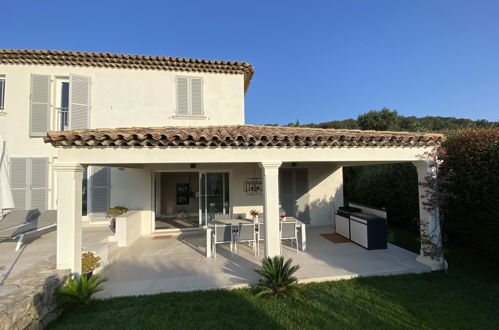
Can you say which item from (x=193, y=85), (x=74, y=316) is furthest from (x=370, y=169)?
(x=74, y=316)

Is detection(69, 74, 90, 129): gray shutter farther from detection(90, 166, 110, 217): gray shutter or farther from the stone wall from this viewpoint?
the stone wall

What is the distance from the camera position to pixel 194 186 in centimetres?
1491

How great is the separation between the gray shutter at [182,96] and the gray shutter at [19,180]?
627 centimetres

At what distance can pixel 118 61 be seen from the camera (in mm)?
9531

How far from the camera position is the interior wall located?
14.6 m

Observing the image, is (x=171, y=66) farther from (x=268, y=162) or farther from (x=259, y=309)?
(x=259, y=309)

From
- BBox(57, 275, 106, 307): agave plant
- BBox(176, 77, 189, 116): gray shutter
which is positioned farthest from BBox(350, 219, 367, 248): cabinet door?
BBox(176, 77, 189, 116): gray shutter

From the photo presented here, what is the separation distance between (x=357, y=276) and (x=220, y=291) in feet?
10.5

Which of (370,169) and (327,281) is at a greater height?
(370,169)

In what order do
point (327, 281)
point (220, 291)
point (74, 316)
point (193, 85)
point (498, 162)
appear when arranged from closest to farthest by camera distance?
point (74, 316) → point (220, 291) → point (327, 281) → point (498, 162) → point (193, 85)

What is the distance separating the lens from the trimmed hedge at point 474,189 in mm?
5820

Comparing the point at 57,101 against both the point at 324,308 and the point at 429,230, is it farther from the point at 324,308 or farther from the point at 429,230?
the point at 429,230

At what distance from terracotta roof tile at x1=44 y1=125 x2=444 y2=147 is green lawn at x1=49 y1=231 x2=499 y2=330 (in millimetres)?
3152

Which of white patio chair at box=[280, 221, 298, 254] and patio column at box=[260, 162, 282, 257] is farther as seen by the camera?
white patio chair at box=[280, 221, 298, 254]
